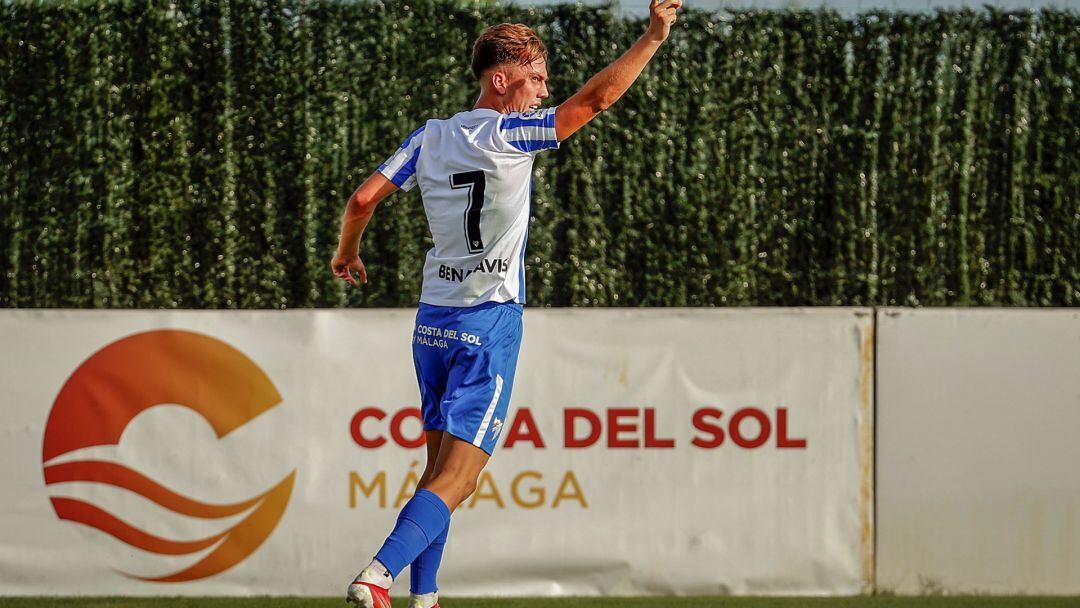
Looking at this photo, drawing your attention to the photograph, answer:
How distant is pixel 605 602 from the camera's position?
5.64 meters

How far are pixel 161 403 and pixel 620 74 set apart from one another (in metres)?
3.21

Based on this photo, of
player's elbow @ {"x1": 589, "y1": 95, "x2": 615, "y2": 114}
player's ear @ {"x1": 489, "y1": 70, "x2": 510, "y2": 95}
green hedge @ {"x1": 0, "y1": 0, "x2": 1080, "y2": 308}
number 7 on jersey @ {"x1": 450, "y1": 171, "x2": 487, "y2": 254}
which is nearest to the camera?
player's elbow @ {"x1": 589, "y1": 95, "x2": 615, "y2": 114}

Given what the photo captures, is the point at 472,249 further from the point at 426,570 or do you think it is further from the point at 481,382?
the point at 426,570

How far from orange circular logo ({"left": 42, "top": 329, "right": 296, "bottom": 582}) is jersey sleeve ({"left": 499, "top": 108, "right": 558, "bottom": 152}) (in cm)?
248

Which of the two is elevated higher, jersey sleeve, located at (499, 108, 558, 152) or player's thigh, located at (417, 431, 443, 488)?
jersey sleeve, located at (499, 108, 558, 152)

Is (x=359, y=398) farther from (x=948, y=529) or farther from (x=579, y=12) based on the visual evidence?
(x=948, y=529)

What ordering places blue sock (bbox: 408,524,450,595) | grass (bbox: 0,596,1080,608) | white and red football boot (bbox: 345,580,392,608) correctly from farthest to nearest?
1. grass (bbox: 0,596,1080,608)
2. blue sock (bbox: 408,524,450,595)
3. white and red football boot (bbox: 345,580,392,608)

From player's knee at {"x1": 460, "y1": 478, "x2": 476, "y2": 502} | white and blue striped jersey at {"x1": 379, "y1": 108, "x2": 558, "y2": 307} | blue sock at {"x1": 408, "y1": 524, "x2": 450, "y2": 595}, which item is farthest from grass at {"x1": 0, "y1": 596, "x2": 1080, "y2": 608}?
white and blue striped jersey at {"x1": 379, "y1": 108, "x2": 558, "y2": 307}

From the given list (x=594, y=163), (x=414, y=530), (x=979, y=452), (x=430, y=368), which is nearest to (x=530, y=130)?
(x=430, y=368)

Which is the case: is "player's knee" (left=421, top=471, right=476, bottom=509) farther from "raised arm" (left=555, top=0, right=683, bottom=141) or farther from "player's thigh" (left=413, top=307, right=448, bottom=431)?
"raised arm" (left=555, top=0, right=683, bottom=141)

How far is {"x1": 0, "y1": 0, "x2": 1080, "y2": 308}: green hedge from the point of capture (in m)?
6.53

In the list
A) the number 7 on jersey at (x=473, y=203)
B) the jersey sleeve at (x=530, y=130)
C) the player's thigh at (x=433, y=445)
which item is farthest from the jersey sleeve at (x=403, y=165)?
the player's thigh at (x=433, y=445)

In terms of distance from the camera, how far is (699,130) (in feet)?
21.6

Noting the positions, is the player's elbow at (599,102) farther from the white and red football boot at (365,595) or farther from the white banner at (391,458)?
the white banner at (391,458)
